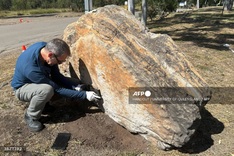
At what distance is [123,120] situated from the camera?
3.53m

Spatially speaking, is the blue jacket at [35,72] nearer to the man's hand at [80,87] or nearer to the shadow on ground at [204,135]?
the man's hand at [80,87]

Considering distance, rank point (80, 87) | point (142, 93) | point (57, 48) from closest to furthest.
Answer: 1. point (142, 93)
2. point (57, 48)
3. point (80, 87)

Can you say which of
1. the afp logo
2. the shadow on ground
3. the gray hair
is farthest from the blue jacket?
the shadow on ground

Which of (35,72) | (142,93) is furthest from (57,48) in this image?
(142,93)

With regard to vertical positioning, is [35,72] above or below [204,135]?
above

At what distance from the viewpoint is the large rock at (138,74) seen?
10.1 feet

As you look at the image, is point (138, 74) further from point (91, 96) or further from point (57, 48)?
point (57, 48)

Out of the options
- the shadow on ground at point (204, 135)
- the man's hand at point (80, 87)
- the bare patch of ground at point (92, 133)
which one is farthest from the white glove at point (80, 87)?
the shadow on ground at point (204, 135)

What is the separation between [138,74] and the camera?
3.24 m

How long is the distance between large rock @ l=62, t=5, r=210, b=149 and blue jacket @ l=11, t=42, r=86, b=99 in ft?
1.24

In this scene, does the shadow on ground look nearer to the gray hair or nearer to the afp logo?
the afp logo

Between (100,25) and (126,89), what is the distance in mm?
949

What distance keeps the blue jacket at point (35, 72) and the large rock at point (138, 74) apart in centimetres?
38

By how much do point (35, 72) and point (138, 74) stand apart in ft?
3.67
